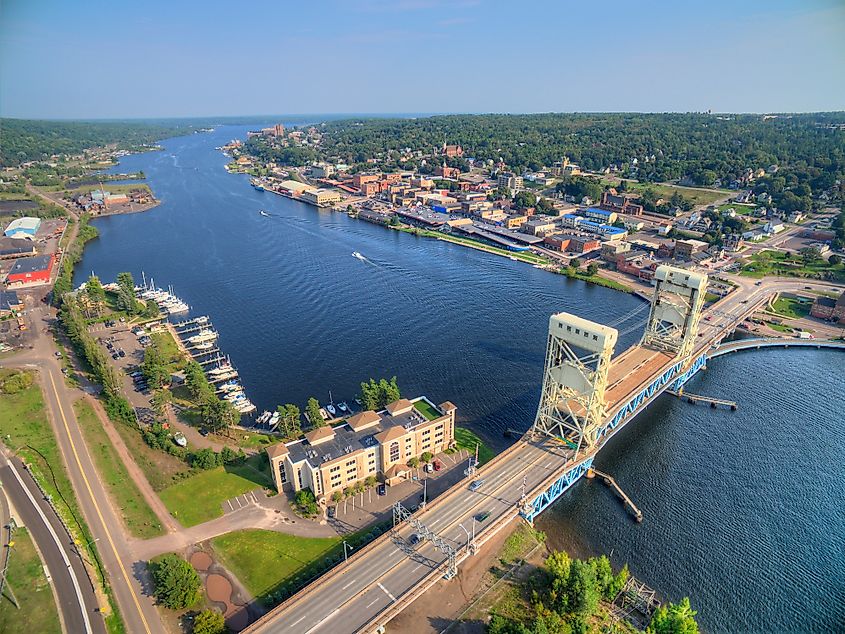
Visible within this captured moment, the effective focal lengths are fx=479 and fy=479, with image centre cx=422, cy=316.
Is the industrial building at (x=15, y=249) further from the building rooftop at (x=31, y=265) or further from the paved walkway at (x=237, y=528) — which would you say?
the paved walkway at (x=237, y=528)

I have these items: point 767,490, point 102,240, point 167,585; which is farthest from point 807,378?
point 102,240

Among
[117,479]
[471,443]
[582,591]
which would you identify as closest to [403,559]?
[582,591]

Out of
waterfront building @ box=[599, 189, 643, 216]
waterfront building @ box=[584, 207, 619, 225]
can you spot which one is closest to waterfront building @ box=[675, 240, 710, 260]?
waterfront building @ box=[584, 207, 619, 225]

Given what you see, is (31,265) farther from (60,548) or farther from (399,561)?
(399,561)

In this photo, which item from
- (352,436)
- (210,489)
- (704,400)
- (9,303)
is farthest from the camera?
(9,303)

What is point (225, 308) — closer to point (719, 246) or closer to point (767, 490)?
point (767, 490)

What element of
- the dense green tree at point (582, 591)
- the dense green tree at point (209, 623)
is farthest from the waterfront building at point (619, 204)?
the dense green tree at point (209, 623)

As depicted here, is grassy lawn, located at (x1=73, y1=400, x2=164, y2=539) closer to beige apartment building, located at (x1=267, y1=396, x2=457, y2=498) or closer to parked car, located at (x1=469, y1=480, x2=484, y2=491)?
beige apartment building, located at (x1=267, y1=396, x2=457, y2=498)
